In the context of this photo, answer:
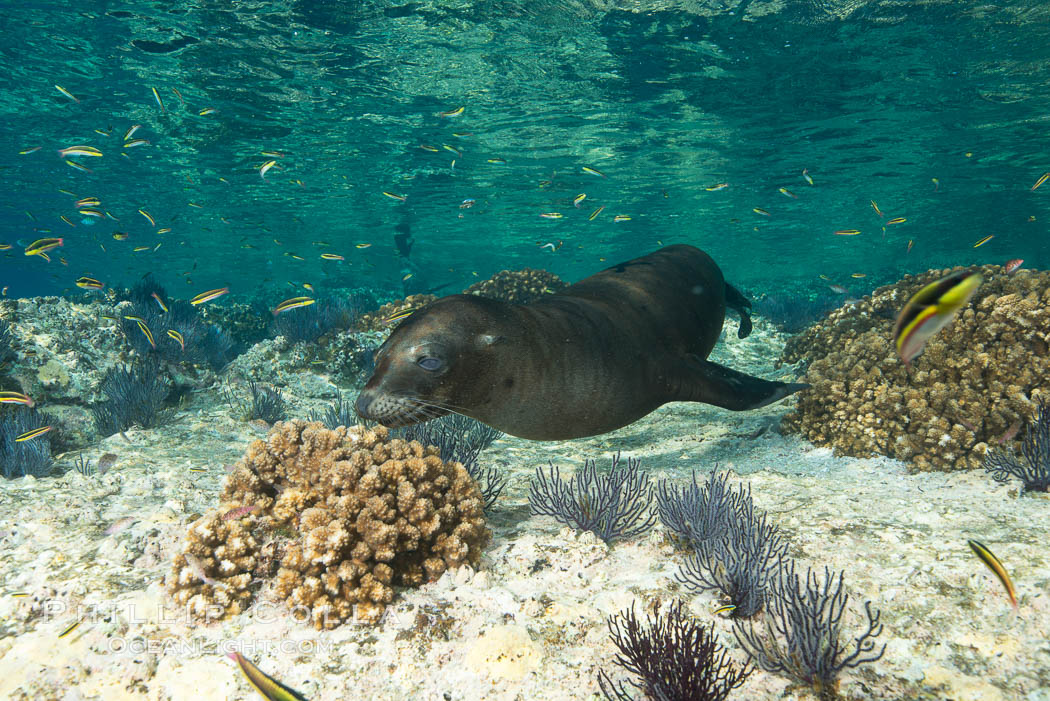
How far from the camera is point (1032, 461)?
3.88 meters

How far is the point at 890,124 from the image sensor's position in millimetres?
21375

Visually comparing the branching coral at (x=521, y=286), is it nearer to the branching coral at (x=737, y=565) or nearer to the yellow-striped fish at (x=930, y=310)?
the branching coral at (x=737, y=565)

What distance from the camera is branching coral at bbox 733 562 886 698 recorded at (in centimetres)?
223

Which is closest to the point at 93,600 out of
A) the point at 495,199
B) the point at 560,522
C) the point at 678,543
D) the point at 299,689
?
the point at 299,689

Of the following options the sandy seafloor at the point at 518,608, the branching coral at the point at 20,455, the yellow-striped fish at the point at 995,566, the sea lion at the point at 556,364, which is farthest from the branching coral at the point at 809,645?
the branching coral at the point at 20,455

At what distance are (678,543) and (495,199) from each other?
32956mm

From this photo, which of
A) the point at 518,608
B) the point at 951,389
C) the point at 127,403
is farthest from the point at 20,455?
the point at 951,389

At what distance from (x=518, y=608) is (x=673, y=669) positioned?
0.92 meters

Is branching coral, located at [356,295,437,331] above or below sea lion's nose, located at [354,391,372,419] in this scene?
below

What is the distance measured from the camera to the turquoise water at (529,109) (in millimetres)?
14352

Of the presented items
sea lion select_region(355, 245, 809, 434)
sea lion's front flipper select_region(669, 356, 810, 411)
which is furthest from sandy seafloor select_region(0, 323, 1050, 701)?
sea lion select_region(355, 245, 809, 434)

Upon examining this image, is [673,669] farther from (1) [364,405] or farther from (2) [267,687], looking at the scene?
(1) [364,405]

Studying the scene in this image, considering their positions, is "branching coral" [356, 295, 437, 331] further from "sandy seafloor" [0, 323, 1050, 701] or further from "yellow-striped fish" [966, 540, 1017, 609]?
"yellow-striped fish" [966, 540, 1017, 609]

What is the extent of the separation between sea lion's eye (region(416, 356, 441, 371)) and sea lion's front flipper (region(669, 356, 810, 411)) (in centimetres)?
→ 241
